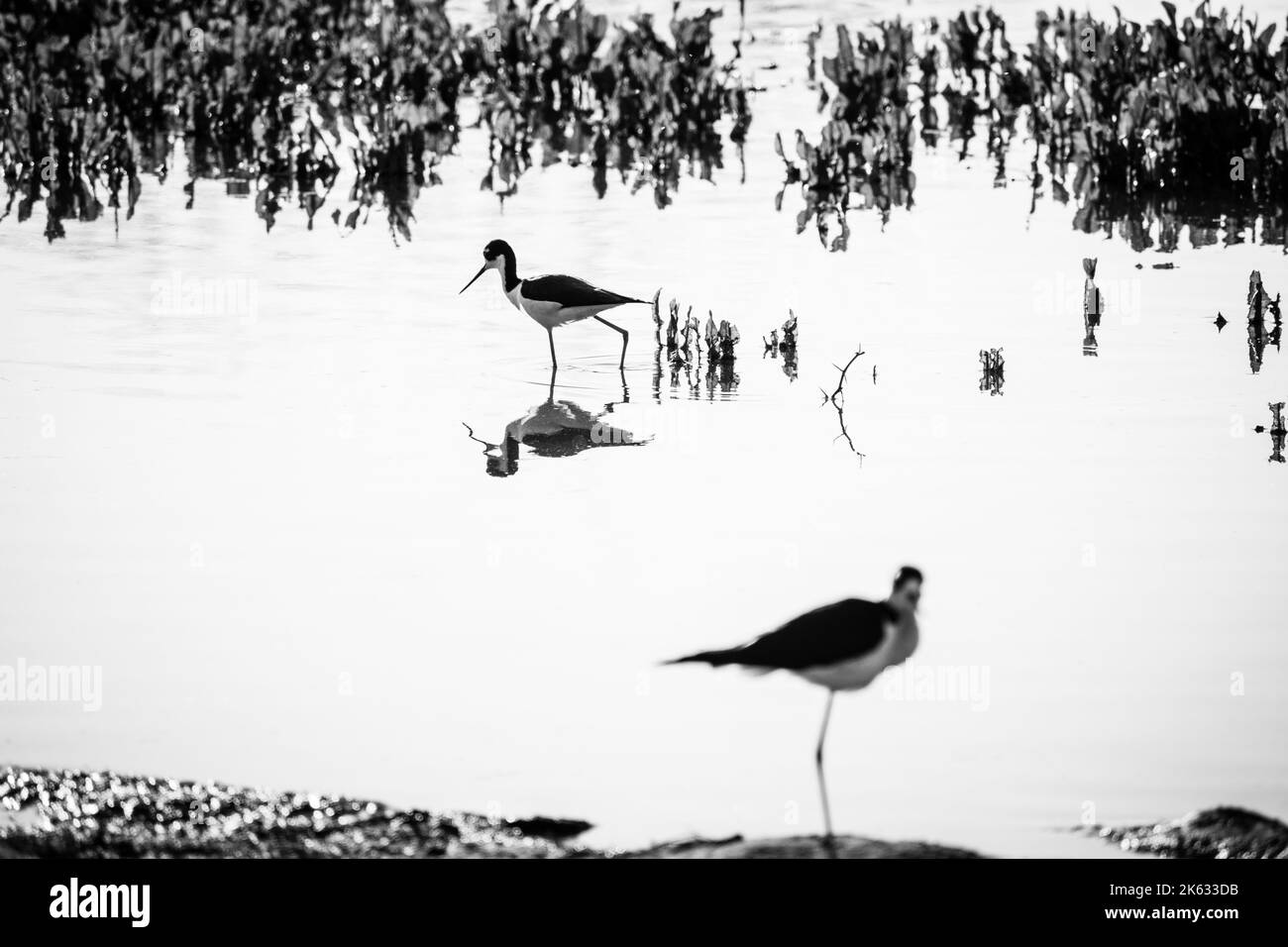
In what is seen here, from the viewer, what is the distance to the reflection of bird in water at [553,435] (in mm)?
8828

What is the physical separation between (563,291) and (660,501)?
260cm

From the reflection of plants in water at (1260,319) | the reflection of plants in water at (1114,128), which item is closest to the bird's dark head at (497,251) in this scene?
the reflection of plants in water at (1114,128)

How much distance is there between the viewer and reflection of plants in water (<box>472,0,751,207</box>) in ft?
55.3

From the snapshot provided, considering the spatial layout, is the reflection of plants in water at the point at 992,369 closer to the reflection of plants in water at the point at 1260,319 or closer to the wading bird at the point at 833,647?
the reflection of plants in water at the point at 1260,319

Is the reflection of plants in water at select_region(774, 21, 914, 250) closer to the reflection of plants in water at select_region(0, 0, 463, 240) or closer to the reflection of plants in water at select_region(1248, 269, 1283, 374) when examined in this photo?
the reflection of plants in water at select_region(0, 0, 463, 240)

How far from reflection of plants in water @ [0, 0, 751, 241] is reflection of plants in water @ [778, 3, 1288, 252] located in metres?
1.27

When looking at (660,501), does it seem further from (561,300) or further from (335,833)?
(335,833)

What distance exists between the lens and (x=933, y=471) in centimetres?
838

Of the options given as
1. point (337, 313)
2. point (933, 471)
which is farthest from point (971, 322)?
point (337, 313)

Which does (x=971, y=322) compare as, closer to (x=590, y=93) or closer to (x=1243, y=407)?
(x=1243, y=407)

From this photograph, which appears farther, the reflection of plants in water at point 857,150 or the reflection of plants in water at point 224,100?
the reflection of plants in water at point 224,100

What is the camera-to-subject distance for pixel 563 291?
10.4 m

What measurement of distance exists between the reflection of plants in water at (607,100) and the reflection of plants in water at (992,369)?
6.14m
